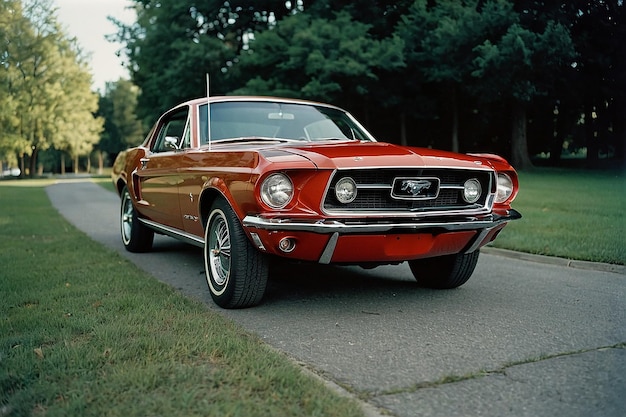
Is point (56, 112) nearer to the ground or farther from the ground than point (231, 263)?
farther from the ground

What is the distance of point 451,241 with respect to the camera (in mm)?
4551

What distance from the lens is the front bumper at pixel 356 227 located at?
4.02 m

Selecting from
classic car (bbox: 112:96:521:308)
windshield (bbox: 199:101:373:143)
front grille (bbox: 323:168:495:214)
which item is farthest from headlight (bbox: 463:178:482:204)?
windshield (bbox: 199:101:373:143)

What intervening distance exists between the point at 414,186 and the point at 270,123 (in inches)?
70.9

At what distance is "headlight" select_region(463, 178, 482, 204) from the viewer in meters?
4.76

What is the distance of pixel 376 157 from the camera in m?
4.32

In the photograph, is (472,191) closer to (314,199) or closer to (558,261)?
(314,199)

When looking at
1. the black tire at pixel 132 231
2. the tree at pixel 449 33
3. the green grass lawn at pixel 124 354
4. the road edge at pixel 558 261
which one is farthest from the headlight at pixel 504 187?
the tree at pixel 449 33

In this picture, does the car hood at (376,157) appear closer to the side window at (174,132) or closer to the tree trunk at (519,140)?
the side window at (174,132)

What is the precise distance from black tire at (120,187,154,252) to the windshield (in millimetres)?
2261

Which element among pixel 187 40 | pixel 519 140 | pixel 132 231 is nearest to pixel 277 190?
pixel 132 231

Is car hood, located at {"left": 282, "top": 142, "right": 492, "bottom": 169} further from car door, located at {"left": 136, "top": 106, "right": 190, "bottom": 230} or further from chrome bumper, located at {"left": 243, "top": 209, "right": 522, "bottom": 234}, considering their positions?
car door, located at {"left": 136, "top": 106, "right": 190, "bottom": 230}

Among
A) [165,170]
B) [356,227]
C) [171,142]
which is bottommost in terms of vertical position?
[356,227]

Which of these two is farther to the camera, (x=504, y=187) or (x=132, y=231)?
(x=132, y=231)
